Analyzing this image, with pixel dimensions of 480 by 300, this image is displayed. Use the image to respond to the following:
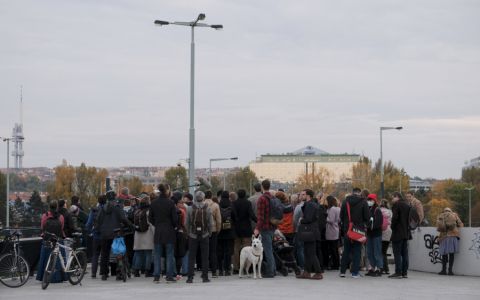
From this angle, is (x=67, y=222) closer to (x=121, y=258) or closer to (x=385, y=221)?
(x=121, y=258)

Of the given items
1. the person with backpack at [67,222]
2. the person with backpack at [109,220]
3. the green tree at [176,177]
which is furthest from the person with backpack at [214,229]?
the green tree at [176,177]

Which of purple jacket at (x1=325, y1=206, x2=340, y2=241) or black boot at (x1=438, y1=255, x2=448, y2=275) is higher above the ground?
purple jacket at (x1=325, y1=206, x2=340, y2=241)

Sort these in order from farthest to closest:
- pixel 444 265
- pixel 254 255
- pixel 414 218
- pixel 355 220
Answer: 1. pixel 414 218
2. pixel 444 265
3. pixel 355 220
4. pixel 254 255

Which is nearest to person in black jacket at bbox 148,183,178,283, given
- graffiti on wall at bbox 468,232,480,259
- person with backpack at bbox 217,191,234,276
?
person with backpack at bbox 217,191,234,276

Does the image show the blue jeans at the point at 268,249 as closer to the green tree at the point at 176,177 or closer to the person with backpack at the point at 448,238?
the person with backpack at the point at 448,238

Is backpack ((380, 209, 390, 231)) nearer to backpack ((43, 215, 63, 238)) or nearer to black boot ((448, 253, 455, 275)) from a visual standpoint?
black boot ((448, 253, 455, 275))

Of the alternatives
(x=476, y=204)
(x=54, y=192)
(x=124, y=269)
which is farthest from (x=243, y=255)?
(x=476, y=204)

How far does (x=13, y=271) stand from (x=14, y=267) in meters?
0.09

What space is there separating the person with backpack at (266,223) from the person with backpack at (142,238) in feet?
8.07

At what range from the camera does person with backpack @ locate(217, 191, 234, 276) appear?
19.0 meters

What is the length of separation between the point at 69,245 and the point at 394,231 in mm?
7277

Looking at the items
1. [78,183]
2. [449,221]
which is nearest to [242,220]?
[449,221]

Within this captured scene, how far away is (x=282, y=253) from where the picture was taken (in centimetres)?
1966

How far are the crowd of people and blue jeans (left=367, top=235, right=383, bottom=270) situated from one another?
23 mm
